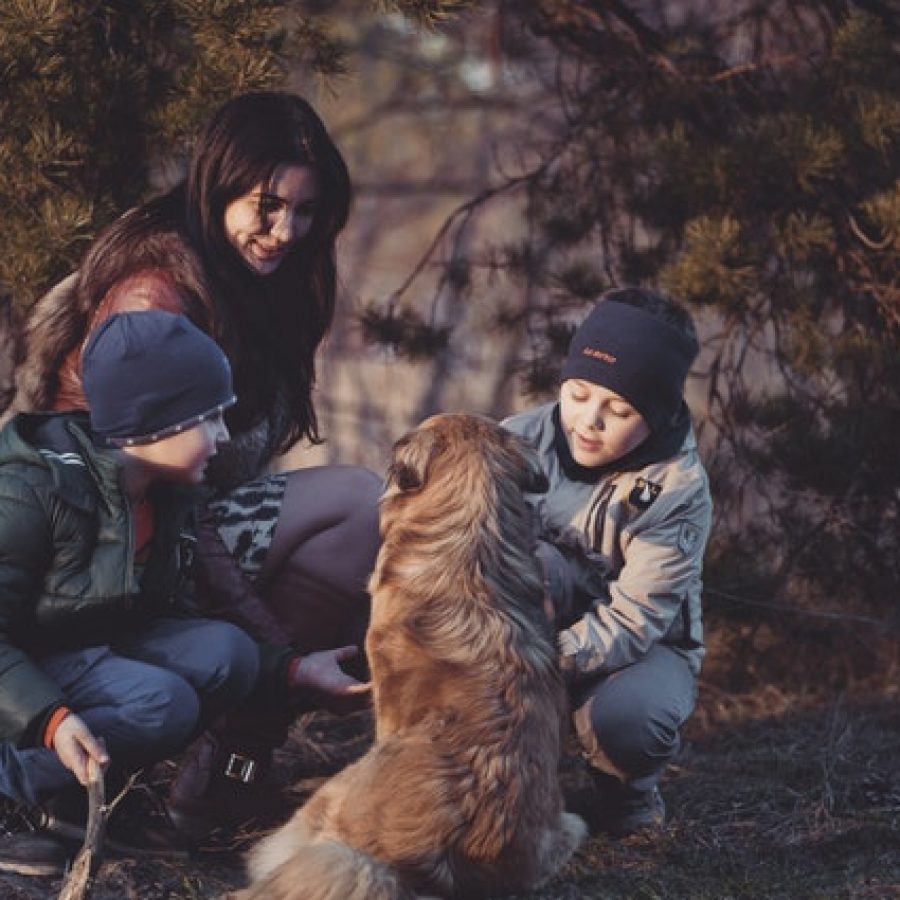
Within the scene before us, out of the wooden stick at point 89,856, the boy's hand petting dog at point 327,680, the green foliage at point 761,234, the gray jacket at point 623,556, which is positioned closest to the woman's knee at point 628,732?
the gray jacket at point 623,556

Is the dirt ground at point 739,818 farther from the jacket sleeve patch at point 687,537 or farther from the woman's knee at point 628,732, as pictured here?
the jacket sleeve patch at point 687,537

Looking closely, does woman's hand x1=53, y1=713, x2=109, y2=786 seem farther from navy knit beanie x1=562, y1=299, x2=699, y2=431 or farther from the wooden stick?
navy knit beanie x1=562, y1=299, x2=699, y2=431

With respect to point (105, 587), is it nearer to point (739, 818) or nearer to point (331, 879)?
point (331, 879)

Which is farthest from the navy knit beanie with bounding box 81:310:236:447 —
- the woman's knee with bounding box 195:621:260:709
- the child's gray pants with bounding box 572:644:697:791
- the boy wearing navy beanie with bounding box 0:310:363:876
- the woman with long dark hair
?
the child's gray pants with bounding box 572:644:697:791

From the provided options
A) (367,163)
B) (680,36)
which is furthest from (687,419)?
(367,163)

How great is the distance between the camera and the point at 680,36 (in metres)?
6.70

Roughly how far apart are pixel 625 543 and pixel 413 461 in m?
0.86

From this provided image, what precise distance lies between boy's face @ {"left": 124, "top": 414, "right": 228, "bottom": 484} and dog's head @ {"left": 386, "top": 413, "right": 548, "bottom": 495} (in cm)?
48

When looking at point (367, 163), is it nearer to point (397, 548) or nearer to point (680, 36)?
point (680, 36)

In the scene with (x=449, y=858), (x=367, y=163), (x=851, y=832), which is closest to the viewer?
(x=449, y=858)

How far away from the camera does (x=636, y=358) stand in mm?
4457

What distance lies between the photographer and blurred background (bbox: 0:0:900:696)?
4.93 meters

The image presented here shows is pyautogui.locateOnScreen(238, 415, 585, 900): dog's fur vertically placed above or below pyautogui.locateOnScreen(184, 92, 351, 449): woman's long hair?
below

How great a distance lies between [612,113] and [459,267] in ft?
3.01
